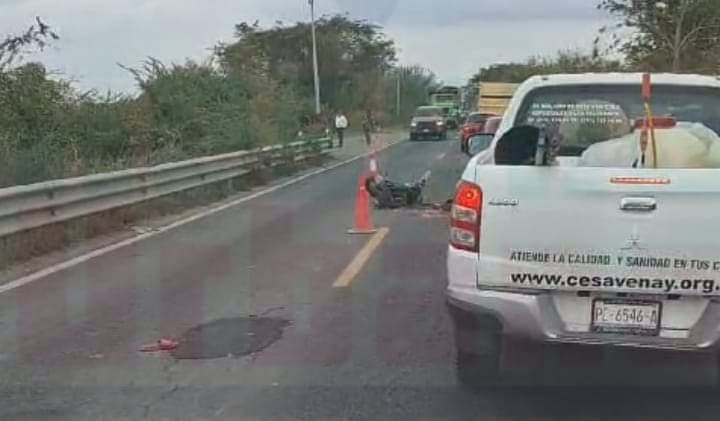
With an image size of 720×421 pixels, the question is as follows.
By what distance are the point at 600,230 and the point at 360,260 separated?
6.35 m

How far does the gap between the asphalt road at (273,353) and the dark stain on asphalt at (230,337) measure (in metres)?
0.01

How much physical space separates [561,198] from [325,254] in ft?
22.4

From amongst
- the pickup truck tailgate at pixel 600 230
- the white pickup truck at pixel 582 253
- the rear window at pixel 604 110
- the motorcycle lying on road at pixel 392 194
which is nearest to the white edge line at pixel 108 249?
the motorcycle lying on road at pixel 392 194

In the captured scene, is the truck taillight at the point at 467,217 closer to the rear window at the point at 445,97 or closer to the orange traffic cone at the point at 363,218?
the orange traffic cone at the point at 363,218

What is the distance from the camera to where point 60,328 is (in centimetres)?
819

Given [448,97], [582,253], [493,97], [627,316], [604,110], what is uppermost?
[604,110]

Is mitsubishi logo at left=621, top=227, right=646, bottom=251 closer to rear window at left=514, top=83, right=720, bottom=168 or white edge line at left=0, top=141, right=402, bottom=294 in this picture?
rear window at left=514, top=83, right=720, bottom=168

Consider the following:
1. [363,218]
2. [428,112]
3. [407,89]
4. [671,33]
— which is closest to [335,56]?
[428,112]

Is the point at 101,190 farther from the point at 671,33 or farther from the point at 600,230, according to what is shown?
the point at 671,33

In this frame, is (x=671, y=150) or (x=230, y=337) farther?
(x=230, y=337)

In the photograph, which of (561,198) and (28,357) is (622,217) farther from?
(28,357)

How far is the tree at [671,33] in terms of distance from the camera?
3059cm

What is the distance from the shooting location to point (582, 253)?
536 cm

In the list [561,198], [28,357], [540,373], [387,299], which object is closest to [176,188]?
[387,299]
